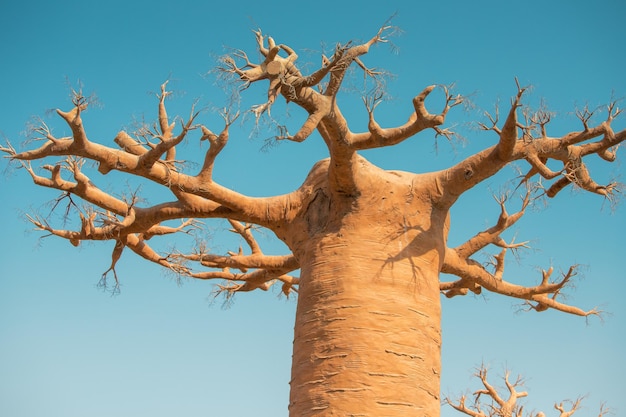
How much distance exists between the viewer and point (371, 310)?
20.6 ft

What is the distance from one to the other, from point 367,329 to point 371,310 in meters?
0.19

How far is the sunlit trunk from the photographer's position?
6.00 meters

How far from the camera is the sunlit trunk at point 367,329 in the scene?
19.7ft

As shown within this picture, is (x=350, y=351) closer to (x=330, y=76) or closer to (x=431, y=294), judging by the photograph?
(x=431, y=294)

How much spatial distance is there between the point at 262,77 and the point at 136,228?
270 centimetres

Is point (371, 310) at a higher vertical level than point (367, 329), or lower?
higher

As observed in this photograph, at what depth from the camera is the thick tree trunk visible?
603 cm

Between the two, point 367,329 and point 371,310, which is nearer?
point 367,329

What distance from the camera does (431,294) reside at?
22.2 ft

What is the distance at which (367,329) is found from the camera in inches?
243

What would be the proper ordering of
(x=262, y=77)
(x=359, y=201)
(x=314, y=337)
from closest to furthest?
(x=262, y=77)
(x=314, y=337)
(x=359, y=201)

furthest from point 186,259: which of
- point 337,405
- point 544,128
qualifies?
point 544,128

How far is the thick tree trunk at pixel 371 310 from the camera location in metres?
6.03

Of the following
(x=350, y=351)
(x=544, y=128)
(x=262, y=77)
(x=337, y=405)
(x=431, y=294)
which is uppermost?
(x=544, y=128)
